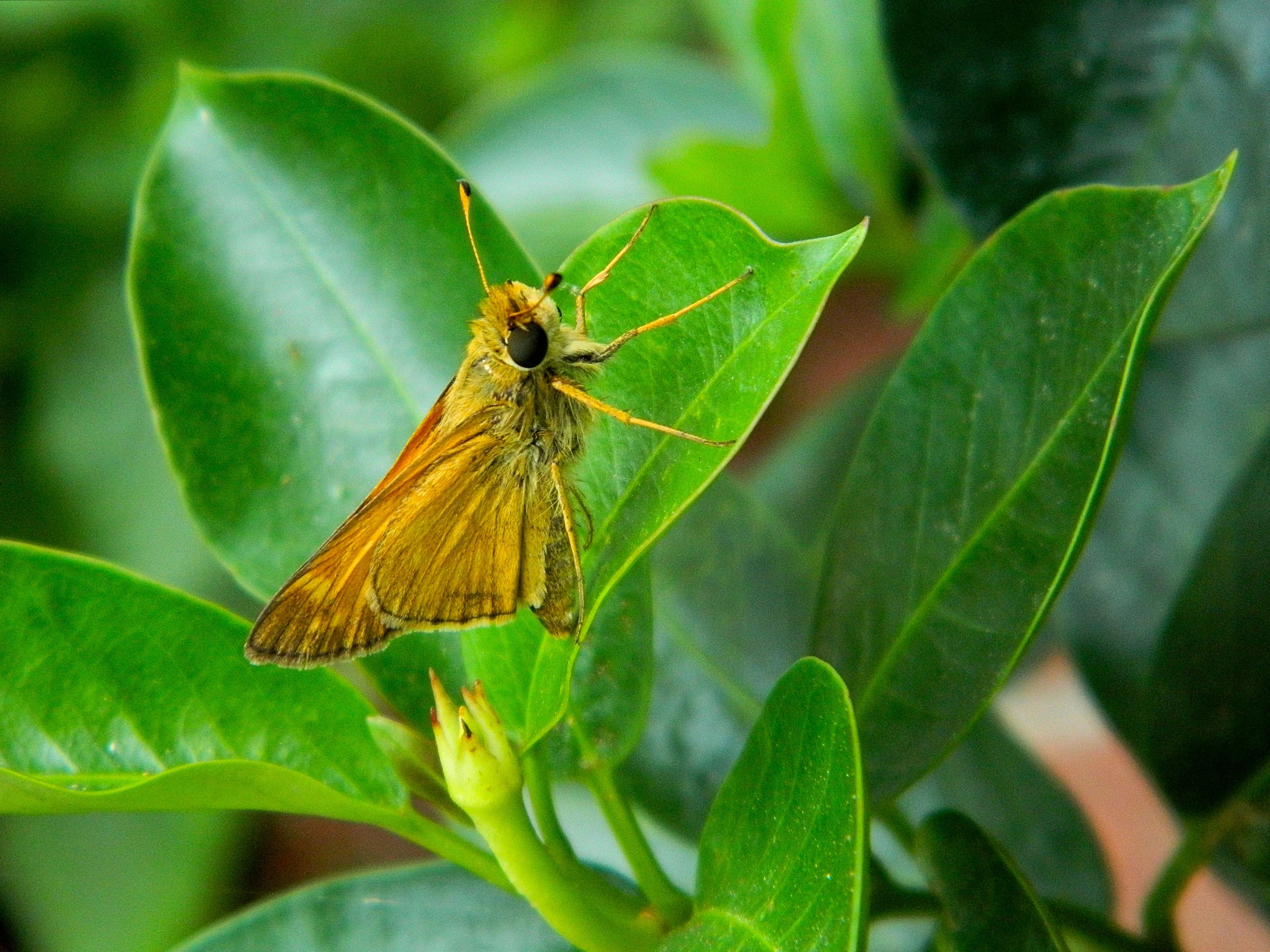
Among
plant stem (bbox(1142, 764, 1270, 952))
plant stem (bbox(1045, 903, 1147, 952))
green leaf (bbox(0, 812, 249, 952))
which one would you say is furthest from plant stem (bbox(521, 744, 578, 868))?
green leaf (bbox(0, 812, 249, 952))

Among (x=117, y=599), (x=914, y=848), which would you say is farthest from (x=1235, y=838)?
(x=117, y=599)

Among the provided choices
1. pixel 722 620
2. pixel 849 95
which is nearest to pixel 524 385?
pixel 722 620

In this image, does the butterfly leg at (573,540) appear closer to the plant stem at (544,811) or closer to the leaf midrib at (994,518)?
the plant stem at (544,811)

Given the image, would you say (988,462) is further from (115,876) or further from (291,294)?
(115,876)

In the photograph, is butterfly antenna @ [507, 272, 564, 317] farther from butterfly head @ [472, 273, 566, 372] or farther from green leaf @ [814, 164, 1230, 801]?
green leaf @ [814, 164, 1230, 801]

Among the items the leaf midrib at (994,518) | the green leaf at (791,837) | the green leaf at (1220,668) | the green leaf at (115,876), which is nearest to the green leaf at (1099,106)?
the green leaf at (1220,668)
